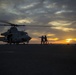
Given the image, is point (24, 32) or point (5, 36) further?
point (5, 36)
